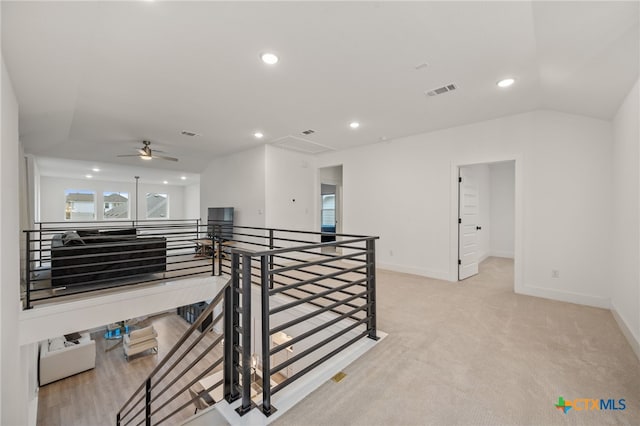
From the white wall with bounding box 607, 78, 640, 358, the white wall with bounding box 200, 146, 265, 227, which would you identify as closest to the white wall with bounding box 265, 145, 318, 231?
the white wall with bounding box 200, 146, 265, 227

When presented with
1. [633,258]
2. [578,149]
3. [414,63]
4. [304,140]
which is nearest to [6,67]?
[414,63]

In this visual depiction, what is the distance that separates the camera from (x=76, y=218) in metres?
10.0

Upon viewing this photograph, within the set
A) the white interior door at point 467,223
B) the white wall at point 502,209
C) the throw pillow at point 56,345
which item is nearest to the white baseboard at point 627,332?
the white interior door at point 467,223

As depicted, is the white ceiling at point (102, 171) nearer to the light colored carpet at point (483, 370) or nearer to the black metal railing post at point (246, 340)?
the black metal railing post at point (246, 340)

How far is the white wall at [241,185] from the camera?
231 inches

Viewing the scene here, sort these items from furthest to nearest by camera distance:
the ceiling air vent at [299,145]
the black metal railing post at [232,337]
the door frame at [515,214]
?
the ceiling air vent at [299,145], the door frame at [515,214], the black metal railing post at [232,337]

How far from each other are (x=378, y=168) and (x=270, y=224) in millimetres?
2642

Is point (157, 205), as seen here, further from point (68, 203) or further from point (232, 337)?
point (232, 337)

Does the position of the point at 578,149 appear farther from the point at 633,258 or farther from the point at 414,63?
the point at 414,63

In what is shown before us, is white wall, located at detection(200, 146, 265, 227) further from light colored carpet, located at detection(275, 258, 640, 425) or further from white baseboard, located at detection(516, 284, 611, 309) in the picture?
white baseboard, located at detection(516, 284, 611, 309)

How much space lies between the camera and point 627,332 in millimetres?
2455

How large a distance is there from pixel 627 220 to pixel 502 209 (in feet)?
16.2

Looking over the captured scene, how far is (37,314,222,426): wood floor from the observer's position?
447 centimetres

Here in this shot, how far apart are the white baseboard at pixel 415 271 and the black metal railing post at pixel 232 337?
3947mm
